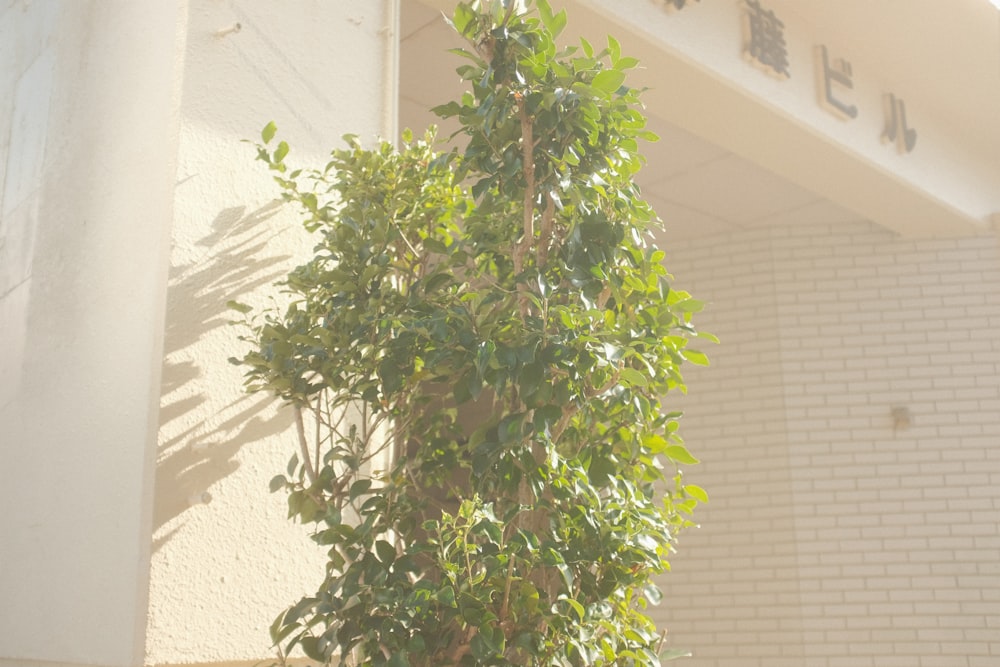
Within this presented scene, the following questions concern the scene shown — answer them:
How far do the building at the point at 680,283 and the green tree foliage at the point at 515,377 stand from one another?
0.33m

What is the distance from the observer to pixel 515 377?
1.89 meters

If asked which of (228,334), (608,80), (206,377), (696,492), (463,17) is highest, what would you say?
(463,17)

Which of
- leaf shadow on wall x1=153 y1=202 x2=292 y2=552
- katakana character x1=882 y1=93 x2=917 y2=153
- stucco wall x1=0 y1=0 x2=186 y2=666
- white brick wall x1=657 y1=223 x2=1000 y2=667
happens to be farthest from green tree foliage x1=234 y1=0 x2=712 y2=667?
white brick wall x1=657 y1=223 x2=1000 y2=667

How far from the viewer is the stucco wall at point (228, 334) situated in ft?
7.43

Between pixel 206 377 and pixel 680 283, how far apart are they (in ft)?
15.3

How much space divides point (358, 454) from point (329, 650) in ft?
1.43

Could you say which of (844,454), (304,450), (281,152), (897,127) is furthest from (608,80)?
(844,454)

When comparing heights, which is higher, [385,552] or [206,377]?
[206,377]

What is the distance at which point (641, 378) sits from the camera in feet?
6.14

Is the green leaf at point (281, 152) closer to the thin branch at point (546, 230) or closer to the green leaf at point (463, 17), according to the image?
the green leaf at point (463, 17)

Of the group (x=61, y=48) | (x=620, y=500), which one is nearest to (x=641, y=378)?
(x=620, y=500)

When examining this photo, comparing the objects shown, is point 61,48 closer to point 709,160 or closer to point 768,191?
point 709,160

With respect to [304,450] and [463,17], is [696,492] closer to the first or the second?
[304,450]

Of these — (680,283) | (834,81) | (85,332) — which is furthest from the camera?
(680,283)
